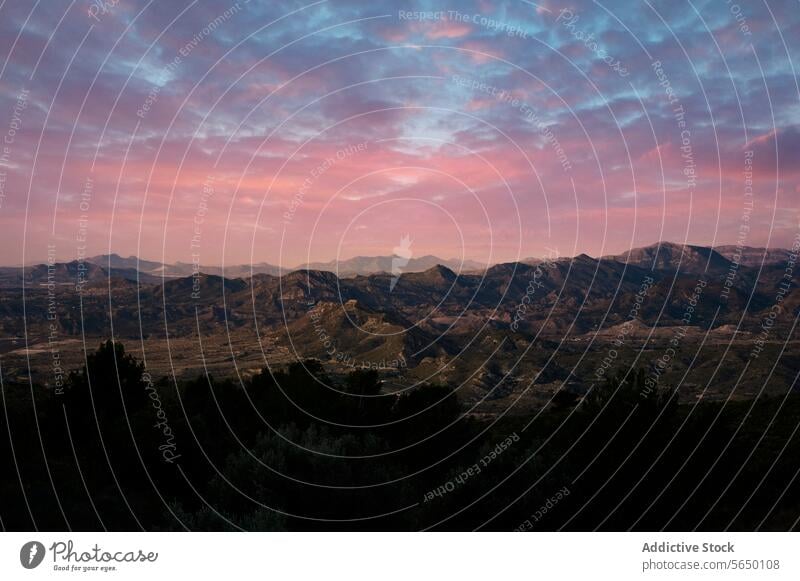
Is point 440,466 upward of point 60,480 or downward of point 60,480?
downward

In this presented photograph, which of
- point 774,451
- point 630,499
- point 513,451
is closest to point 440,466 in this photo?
point 513,451

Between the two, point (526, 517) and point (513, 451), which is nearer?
point (526, 517)

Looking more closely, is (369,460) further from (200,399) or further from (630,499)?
(200,399)

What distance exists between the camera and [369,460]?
2666 cm

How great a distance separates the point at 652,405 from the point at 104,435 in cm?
3135

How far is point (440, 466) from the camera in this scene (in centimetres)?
3491

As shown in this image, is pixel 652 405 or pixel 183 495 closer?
pixel 183 495

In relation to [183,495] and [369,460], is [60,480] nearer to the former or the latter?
[183,495]

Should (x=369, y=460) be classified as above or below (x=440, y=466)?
above

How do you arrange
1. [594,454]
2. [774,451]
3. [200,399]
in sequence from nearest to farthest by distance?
[594,454]
[774,451]
[200,399]

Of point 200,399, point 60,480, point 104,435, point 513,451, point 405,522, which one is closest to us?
point 405,522

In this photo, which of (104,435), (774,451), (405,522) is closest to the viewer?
(405,522)

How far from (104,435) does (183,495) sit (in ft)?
32.7

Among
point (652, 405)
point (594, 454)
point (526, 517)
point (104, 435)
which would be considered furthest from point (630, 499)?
point (104, 435)
